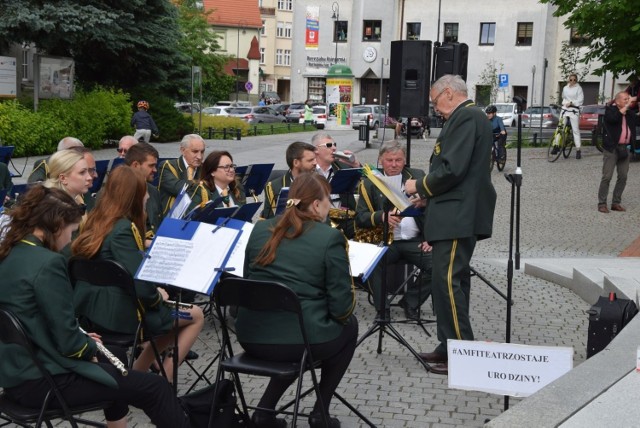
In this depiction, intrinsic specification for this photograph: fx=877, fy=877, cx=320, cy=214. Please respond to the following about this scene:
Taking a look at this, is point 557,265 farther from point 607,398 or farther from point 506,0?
point 506,0

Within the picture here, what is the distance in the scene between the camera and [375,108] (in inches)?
1965

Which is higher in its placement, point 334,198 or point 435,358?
point 334,198

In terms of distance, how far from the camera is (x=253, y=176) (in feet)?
30.8

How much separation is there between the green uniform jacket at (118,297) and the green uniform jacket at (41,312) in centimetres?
101

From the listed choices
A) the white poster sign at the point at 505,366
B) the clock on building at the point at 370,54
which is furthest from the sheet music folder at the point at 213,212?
the clock on building at the point at 370,54

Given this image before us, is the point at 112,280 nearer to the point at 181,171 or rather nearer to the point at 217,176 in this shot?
the point at 217,176

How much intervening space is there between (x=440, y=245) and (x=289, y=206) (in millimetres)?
1854

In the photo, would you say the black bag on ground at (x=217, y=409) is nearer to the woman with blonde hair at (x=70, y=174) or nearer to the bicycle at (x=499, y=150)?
the woman with blonde hair at (x=70, y=174)

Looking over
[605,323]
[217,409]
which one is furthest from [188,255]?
[605,323]

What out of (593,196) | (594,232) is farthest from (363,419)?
(593,196)

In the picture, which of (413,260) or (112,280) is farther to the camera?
(413,260)

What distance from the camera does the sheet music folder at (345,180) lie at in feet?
25.9

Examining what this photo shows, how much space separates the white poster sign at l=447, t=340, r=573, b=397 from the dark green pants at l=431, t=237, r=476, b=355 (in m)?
1.70

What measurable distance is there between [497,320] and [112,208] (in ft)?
14.5
